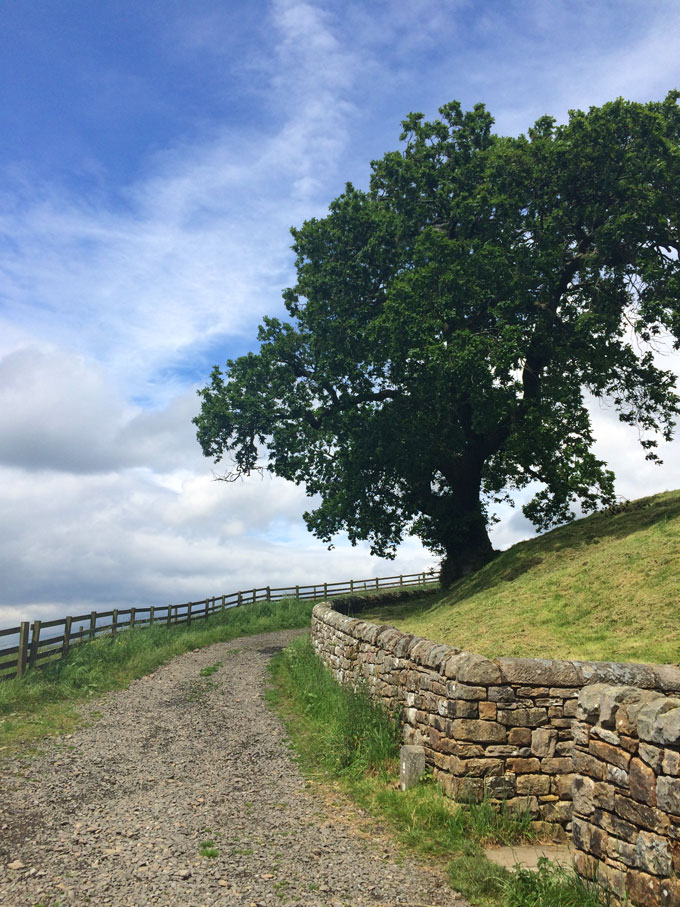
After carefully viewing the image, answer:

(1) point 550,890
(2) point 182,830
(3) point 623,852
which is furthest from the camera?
(2) point 182,830

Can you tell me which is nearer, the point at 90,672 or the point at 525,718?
the point at 525,718

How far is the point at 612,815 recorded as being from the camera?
5.98 metres

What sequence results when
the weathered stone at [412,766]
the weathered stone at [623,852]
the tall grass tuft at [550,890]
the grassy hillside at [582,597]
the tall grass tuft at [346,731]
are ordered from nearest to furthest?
the weathered stone at [623,852] → the tall grass tuft at [550,890] → the weathered stone at [412,766] → the tall grass tuft at [346,731] → the grassy hillside at [582,597]

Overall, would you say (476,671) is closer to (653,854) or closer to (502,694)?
(502,694)

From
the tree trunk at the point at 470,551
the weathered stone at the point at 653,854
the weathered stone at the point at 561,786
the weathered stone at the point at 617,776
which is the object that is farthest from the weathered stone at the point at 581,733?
the tree trunk at the point at 470,551

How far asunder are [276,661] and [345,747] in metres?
9.64

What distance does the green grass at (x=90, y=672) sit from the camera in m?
11.8

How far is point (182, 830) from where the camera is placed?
7.42m

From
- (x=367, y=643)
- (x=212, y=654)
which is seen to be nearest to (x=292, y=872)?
(x=367, y=643)

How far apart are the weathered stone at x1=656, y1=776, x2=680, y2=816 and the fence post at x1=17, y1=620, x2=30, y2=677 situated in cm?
1403

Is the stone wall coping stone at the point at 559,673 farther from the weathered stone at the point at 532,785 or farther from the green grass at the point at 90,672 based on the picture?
the green grass at the point at 90,672

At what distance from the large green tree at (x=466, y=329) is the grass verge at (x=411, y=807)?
10781mm

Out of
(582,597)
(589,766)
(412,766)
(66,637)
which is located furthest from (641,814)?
(66,637)

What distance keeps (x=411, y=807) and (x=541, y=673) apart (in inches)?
88.9
